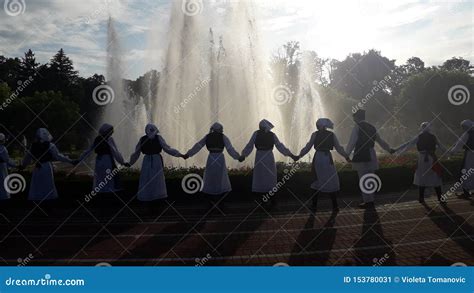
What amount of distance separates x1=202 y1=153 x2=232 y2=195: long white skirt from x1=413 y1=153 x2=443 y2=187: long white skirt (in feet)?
17.2

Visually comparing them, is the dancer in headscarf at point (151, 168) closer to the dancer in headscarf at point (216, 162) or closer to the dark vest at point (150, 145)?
the dark vest at point (150, 145)

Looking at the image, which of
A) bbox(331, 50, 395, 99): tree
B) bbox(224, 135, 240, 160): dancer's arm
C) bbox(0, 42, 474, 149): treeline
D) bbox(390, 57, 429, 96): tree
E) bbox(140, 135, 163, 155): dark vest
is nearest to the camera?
bbox(140, 135, 163, 155): dark vest

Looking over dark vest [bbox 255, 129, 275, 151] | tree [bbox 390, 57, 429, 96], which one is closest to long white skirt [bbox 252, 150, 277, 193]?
dark vest [bbox 255, 129, 275, 151]

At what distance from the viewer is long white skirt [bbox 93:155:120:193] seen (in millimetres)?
9797

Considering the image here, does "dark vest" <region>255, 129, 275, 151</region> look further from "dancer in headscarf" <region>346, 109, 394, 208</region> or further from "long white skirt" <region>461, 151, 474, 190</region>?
"long white skirt" <region>461, 151, 474, 190</region>

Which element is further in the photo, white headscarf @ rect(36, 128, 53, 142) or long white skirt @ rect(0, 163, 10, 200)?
long white skirt @ rect(0, 163, 10, 200)

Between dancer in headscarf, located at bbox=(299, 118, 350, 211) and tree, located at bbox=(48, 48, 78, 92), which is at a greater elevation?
tree, located at bbox=(48, 48, 78, 92)

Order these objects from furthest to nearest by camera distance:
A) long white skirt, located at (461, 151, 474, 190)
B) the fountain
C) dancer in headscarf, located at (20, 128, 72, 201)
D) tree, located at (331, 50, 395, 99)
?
tree, located at (331, 50, 395, 99)
the fountain
long white skirt, located at (461, 151, 474, 190)
dancer in headscarf, located at (20, 128, 72, 201)

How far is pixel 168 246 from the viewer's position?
668 cm

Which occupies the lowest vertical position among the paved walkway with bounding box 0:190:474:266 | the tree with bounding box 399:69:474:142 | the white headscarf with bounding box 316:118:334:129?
the paved walkway with bounding box 0:190:474:266

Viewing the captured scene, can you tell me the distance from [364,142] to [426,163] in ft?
6.99

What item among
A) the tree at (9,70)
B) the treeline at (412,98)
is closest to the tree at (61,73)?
the tree at (9,70)

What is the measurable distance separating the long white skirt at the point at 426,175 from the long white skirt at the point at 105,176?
26.4 ft

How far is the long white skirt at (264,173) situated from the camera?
1007 centimetres
